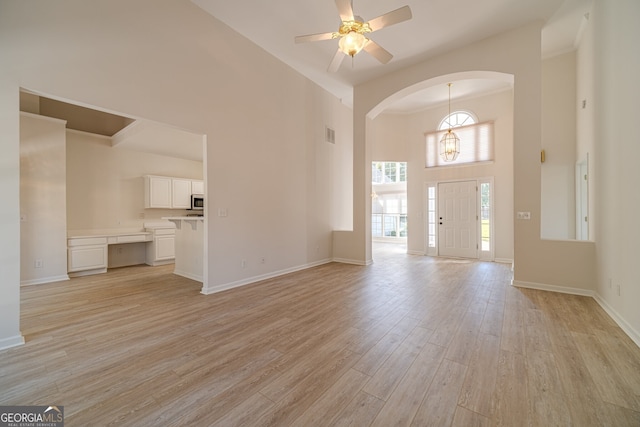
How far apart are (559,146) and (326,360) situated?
624 cm

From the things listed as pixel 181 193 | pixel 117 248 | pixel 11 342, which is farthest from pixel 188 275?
pixel 181 193

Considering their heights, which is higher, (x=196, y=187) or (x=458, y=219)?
(x=196, y=187)

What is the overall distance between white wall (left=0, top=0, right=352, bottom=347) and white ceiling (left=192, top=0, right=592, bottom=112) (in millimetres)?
363

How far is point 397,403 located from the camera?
155cm

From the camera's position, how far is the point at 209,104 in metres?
3.77

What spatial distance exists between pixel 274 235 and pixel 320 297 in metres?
1.72

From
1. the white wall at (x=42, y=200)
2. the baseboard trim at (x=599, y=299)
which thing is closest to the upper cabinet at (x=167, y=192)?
the white wall at (x=42, y=200)

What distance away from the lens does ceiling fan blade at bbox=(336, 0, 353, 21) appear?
257 centimetres

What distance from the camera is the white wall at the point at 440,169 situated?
19.9ft

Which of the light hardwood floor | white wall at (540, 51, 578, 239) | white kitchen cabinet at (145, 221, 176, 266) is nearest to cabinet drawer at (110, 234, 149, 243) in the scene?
white kitchen cabinet at (145, 221, 176, 266)

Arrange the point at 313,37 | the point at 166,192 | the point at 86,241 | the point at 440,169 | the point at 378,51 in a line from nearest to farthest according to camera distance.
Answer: the point at 313,37, the point at 378,51, the point at 86,241, the point at 166,192, the point at 440,169

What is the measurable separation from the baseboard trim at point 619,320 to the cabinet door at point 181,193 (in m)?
8.07

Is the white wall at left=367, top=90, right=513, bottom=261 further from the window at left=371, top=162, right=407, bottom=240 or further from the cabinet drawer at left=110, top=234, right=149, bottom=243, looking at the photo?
the cabinet drawer at left=110, top=234, right=149, bottom=243

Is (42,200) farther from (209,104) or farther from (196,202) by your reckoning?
(209,104)
